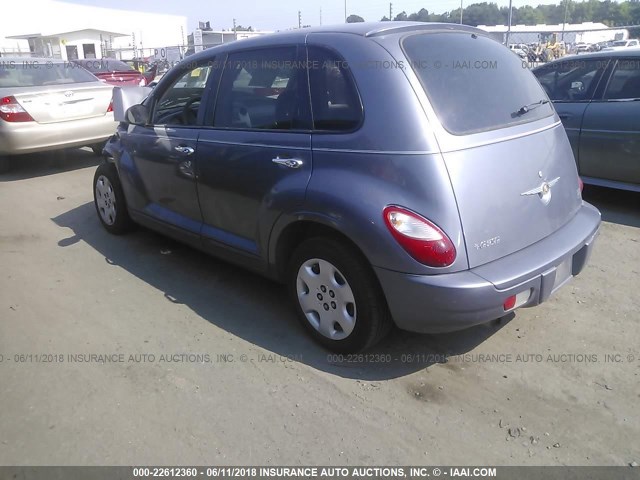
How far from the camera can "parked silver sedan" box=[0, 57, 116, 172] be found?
7301 millimetres

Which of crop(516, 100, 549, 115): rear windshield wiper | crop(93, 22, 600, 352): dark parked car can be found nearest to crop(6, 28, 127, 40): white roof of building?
crop(93, 22, 600, 352): dark parked car

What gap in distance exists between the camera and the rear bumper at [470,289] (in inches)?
103

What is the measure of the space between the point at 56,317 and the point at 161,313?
0.72 metres

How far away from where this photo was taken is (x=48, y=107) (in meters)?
7.51

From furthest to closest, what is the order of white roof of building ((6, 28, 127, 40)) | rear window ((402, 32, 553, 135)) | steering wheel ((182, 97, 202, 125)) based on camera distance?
1. white roof of building ((6, 28, 127, 40))
2. steering wheel ((182, 97, 202, 125))
3. rear window ((402, 32, 553, 135))

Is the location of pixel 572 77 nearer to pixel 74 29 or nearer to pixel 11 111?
pixel 11 111

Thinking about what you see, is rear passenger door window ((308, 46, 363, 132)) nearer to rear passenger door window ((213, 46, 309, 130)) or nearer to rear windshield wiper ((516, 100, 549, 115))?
rear passenger door window ((213, 46, 309, 130))

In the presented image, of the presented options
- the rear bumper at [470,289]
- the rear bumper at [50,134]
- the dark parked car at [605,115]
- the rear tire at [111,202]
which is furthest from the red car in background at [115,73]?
the rear bumper at [470,289]

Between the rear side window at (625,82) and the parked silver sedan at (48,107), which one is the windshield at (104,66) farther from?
the rear side window at (625,82)

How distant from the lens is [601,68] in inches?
219

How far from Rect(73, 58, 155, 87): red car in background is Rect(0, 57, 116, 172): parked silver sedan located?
16.6 ft

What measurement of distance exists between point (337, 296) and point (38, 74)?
23.4ft

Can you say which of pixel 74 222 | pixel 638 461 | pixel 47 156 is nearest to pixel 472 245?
pixel 638 461

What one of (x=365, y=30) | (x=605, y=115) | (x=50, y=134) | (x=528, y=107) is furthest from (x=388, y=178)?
(x=50, y=134)
